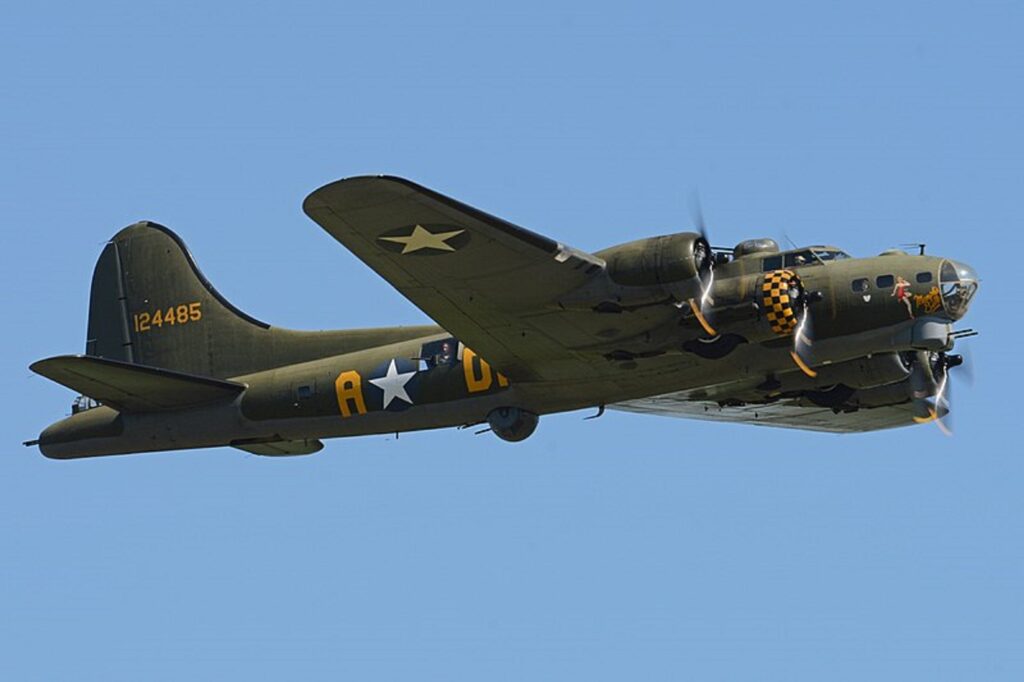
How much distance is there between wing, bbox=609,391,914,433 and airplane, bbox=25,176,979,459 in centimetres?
7

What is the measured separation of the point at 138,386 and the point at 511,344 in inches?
261

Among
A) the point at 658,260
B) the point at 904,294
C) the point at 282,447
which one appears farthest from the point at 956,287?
the point at 282,447

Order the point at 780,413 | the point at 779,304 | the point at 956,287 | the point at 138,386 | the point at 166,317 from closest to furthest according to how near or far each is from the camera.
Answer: the point at 779,304
the point at 956,287
the point at 138,386
the point at 780,413
the point at 166,317

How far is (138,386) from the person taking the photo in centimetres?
2884

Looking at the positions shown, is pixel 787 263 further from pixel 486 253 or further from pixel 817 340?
pixel 486 253

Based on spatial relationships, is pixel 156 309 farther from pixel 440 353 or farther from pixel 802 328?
pixel 802 328

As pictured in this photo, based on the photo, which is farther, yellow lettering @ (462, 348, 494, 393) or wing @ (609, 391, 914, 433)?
wing @ (609, 391, 914, 433)

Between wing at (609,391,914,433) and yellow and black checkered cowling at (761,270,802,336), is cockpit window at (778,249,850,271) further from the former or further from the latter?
wing at (609,391,914,433)

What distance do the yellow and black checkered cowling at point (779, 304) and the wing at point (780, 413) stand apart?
419 cm

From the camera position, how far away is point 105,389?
28969 mm

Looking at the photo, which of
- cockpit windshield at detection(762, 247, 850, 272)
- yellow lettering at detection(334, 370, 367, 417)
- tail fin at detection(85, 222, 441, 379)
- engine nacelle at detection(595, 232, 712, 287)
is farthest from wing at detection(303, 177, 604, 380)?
tail fin at detection(85, 222, 441, 379)

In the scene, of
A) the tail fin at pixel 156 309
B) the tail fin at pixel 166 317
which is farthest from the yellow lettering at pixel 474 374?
the tail fin at pixel 156 309

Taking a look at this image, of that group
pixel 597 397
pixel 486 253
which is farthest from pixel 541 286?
pixel 597 397

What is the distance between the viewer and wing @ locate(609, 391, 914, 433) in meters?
30.0
